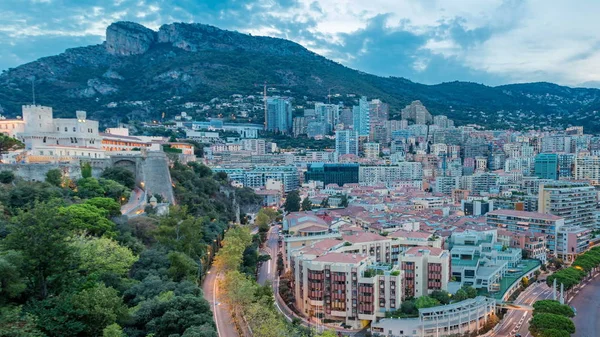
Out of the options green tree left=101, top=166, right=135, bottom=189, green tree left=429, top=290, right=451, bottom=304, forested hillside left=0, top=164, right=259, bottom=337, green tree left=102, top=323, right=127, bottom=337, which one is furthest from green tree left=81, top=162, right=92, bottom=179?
green tree left=429, top=290, right=451, bottom=304

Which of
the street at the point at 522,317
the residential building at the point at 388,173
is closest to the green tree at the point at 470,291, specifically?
the street at the point at 522,317

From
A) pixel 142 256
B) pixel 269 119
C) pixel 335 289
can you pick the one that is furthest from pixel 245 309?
pixel 269 119

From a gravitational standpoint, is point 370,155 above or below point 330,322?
above

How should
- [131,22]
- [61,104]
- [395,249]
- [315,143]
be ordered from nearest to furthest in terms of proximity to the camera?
[395,249] → [61,104] → [315,143] → [131,22]

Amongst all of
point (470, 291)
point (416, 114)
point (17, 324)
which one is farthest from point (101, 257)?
point (416, 114)

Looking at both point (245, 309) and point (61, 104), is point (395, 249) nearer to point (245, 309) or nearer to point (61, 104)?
point (245, 309)

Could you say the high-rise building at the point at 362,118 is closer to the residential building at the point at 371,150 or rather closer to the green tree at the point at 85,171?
the residential building at the point at 371,150

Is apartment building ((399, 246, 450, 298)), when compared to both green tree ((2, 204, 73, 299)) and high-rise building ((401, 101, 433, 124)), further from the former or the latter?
high-rise building ((401, 101, 433, 124))
